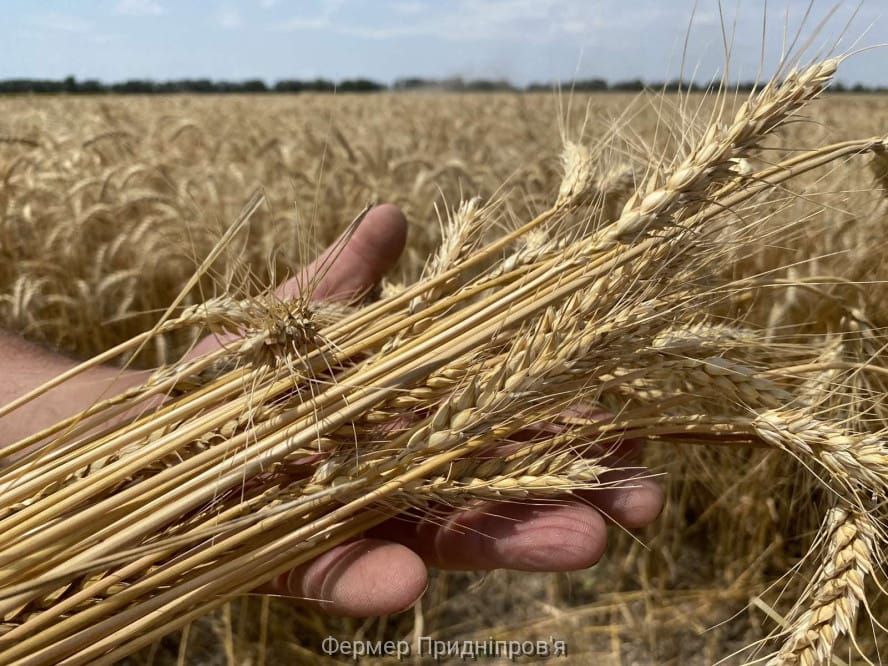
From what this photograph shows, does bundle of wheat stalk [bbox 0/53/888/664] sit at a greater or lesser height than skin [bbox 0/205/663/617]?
greater

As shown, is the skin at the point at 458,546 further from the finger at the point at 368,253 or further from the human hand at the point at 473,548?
the finger at the point at 368,253

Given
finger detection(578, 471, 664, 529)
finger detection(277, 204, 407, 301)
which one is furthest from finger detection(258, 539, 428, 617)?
finger detection(277, 204, 407, 301)

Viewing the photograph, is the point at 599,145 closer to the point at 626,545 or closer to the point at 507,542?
the point at 507,542

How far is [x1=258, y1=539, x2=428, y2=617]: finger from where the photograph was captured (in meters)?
0.94

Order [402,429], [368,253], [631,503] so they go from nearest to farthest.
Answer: [402,429] → [631,503] → [368,253]

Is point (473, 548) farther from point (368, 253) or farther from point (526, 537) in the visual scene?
point (368, 253)

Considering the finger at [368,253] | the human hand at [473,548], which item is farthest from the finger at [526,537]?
the finger at [368,253]

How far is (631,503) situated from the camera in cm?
106

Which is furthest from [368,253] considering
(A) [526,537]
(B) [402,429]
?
(A) [526,537]

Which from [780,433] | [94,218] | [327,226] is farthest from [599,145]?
[94,218]

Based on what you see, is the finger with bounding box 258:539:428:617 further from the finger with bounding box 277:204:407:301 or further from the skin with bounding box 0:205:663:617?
the finger with bounding box 277:204:407:301

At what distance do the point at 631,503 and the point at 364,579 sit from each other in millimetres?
465

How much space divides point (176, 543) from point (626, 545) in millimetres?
1821

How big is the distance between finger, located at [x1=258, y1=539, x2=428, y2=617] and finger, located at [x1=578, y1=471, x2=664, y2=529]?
1.10 ft
